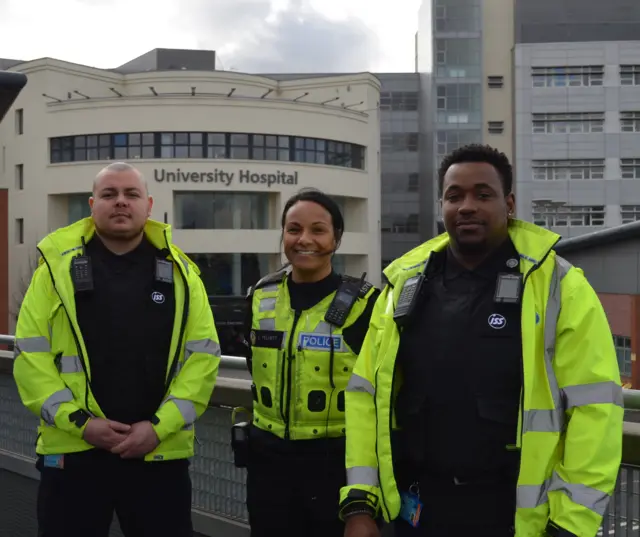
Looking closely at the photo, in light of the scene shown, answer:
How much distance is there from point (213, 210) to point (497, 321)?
131ft

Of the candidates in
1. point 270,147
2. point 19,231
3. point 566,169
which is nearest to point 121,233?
point 270,147

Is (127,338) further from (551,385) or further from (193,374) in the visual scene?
(551,385)

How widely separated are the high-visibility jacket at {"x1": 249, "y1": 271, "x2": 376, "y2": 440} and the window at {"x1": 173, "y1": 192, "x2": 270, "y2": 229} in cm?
3878

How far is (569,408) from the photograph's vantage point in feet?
7.72

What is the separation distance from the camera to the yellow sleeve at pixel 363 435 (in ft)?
8.69

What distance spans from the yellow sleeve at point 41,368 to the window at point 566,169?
175 feet

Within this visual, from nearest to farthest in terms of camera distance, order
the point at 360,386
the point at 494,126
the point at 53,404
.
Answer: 1. the point at 360,386
2. the point at 53,404
3. the point at 494,126

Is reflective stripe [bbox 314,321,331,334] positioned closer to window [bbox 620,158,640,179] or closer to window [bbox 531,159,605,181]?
window [bbox 531,159,605,181]

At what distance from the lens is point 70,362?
3.29 meters

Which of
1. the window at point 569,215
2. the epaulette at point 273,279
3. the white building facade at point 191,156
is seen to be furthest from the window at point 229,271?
the epaulette at point 273,279

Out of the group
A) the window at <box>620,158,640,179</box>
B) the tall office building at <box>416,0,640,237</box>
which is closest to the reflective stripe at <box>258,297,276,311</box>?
the tall office building at <box>416,0,640,237</box>

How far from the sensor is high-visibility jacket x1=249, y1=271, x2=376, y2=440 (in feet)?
10.7

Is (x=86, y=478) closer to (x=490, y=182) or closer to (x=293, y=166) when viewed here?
(x=490, y=182)

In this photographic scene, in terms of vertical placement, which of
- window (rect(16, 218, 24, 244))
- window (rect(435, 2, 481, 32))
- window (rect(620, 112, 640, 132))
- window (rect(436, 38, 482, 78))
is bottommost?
window (rect(16, 218, 24, 244))
